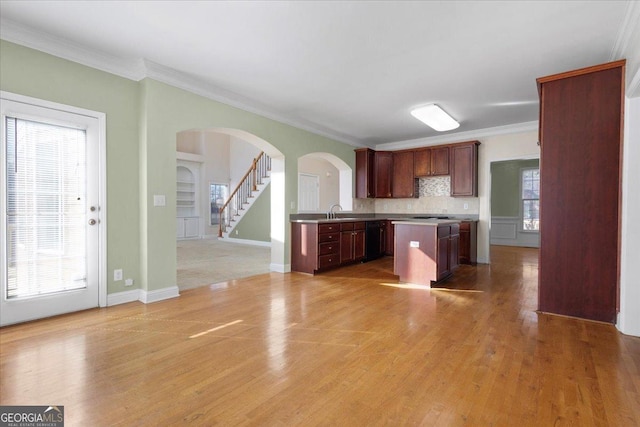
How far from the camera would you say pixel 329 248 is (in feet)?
17.9

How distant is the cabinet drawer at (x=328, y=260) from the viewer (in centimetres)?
527

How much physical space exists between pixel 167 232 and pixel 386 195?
503cm

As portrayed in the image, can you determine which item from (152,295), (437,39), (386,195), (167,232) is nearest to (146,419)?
(152,295)

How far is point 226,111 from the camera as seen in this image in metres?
4.41

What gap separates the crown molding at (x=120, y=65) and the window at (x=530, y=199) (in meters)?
7.82

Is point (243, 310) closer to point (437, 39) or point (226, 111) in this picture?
point (226, 111)

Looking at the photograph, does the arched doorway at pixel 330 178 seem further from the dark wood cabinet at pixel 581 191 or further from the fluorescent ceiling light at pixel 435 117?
the dark wood cabinet at pixel 581 191

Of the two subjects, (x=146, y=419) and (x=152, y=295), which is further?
(x=152, y=295)

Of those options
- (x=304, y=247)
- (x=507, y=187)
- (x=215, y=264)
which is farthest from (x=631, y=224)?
(x=507, y=187)

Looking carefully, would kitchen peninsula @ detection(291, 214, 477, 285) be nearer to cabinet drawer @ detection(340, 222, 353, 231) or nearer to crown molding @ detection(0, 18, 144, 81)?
cabinet drawer @ detection(340, 222, 353, 231)

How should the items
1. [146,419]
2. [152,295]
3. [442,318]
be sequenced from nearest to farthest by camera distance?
[146,419]
[442,318]
[152,295]

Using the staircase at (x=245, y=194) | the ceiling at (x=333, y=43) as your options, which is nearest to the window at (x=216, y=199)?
the staircase at (x=245, y=194)

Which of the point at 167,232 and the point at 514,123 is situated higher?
the point at 514,123

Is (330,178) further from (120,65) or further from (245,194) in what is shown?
(120,65)
